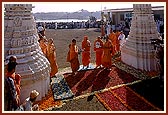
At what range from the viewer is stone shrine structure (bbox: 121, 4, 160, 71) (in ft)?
30.4

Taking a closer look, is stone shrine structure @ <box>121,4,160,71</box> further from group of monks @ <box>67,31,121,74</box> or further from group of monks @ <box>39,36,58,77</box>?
group of monks @ <box>39,36,58,77</box>

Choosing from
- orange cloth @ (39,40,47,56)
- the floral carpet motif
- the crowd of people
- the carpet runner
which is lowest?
the carpet runner

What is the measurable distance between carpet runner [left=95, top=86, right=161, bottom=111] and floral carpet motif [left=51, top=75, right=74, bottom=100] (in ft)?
2.67

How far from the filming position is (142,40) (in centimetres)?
954

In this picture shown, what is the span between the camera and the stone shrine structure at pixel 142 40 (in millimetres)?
9266

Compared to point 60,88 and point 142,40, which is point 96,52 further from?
point 60,88

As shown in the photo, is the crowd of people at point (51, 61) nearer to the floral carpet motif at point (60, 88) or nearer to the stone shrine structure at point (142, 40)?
the floral carpet motif at point (60, 88)

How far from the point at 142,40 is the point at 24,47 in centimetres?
472

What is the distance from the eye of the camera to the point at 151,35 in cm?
949

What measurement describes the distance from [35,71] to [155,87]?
10.7ft

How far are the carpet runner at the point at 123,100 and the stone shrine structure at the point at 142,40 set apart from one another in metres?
2.54

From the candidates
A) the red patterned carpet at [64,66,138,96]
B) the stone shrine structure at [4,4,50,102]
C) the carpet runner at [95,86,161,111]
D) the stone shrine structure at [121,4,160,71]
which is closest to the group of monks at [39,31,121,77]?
the red patterned carpet at [64,66,138,96]

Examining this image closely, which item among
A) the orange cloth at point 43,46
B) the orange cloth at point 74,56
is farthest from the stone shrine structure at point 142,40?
the orange cloth at point 43,46

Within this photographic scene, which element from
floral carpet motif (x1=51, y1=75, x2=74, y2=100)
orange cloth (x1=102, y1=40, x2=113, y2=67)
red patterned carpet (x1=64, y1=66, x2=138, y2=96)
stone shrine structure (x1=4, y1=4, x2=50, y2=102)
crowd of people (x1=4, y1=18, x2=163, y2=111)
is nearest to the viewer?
crowd of people (x1=4, y1=18, x2=163, y2=111)
